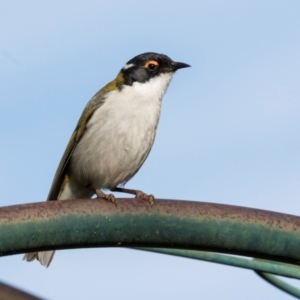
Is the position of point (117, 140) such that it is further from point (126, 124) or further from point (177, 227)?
point (177, 227)

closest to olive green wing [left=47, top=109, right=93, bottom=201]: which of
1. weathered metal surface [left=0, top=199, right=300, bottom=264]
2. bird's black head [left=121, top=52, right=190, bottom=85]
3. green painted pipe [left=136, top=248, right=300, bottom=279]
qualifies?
bird's black head [left=121, top=52, right=190, bottom=85]

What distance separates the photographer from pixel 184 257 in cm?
486

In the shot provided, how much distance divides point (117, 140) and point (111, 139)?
0.07m

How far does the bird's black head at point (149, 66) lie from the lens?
8633mm

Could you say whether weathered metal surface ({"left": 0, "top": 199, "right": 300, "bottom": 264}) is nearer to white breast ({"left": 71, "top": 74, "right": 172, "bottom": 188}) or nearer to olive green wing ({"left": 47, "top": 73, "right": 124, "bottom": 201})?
white breast ({"left": 71, "top": 74, "right": 172, "bottom": 188})

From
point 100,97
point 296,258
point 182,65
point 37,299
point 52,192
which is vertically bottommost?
point 37,299

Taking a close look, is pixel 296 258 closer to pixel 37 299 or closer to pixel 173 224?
pixel 173 224

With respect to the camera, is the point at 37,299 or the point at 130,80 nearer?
the point at 37,299

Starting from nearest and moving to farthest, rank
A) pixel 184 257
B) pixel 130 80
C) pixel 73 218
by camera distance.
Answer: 1. pixel 73 218
2. pixel 184 257
3. pixel 130 80

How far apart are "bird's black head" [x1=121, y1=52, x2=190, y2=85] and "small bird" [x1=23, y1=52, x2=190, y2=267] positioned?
0.07ft

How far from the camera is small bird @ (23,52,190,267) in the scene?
7531mm

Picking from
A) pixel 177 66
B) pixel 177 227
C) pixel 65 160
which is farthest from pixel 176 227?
pixel 177 66

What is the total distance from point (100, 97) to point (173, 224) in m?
4.29

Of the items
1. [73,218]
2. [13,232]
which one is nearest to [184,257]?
[73,218]
